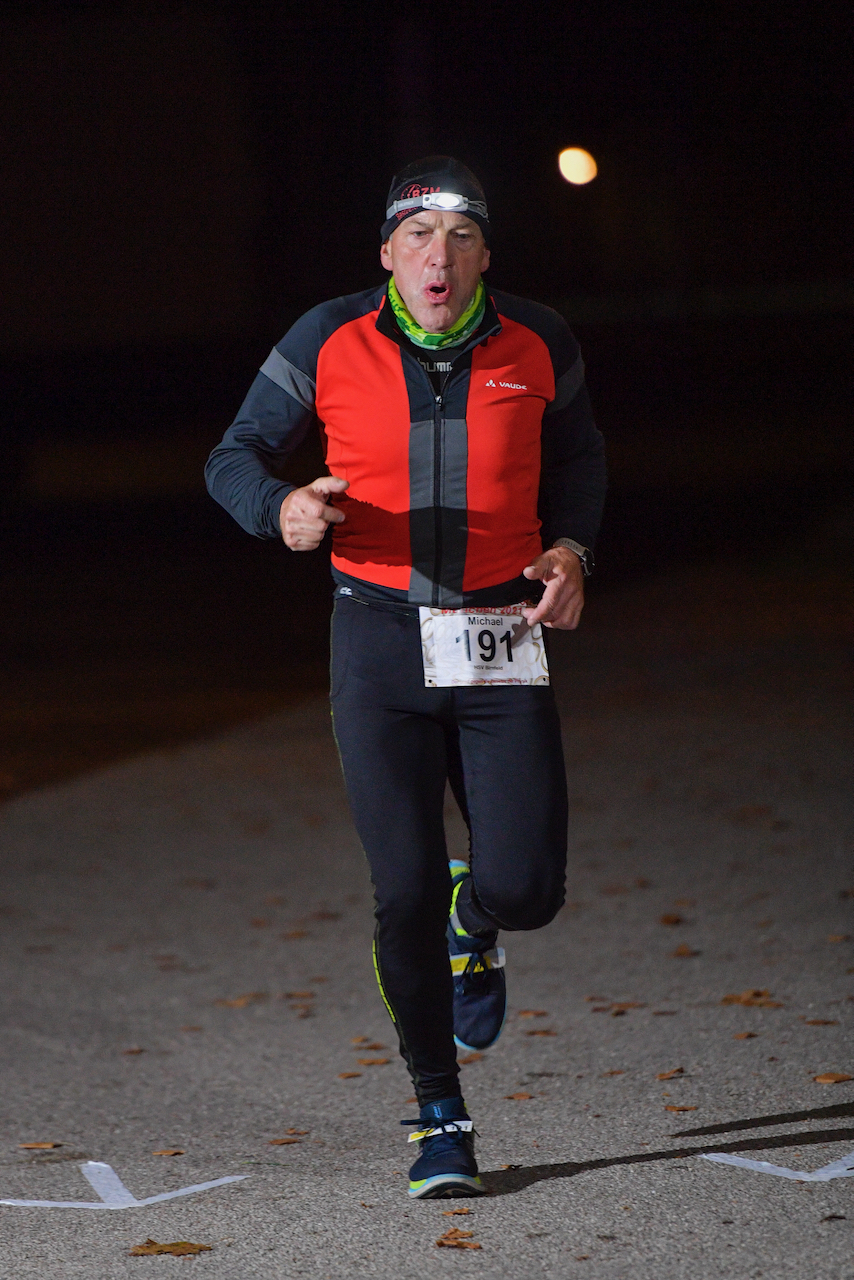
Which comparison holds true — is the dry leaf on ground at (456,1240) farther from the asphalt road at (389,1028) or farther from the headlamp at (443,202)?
the headlamp at (443,202)

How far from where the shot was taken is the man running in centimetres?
402

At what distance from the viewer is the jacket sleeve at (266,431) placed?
4.03 metres

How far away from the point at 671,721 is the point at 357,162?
83.5ft

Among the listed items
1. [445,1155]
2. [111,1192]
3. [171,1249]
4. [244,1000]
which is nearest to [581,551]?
[445,1155]

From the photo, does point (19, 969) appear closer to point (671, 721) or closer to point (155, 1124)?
point (155, 1124)

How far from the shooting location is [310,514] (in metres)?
3.79

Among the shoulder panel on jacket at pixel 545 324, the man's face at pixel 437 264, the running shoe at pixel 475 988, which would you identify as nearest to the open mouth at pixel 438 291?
the man's face at pixel 437 264

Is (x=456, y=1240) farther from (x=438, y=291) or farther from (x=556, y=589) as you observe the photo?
(x=438, y=291)

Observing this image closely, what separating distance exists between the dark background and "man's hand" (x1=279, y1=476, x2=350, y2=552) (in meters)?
Answer: 9.05

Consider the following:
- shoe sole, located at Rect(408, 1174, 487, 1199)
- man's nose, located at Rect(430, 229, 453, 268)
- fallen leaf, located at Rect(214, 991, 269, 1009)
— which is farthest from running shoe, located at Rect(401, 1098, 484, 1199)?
fallen leaf, located at Rect(214, 991, 269, 1009)

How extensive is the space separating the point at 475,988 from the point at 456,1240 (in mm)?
863

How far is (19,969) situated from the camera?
6.91 m

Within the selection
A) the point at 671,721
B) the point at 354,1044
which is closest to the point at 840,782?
the point at 671,721

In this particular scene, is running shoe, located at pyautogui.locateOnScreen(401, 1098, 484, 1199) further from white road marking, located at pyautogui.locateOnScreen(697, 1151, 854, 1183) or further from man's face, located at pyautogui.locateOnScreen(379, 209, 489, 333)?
man's face, located at pyautogui.locateOnScreen(379, 209, 489, 333)
